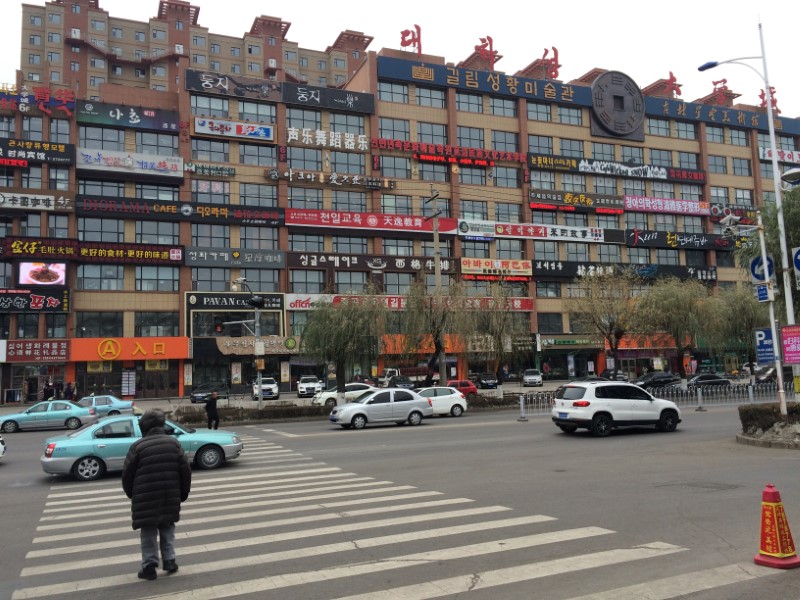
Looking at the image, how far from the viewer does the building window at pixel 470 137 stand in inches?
2525

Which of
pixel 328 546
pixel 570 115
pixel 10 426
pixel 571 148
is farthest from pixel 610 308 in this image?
pixel 328 546

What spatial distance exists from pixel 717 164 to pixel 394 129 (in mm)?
39618

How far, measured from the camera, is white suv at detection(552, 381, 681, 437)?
20.0m

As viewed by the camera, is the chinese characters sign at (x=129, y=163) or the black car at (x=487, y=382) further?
the black car at (x=487, y=382)

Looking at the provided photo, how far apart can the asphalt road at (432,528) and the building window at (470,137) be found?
51.5 meters

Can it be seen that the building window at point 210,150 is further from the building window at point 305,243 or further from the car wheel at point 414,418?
the car wheel at point 414,418

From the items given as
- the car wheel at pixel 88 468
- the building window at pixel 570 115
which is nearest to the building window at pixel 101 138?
the building window at pixel 570 115

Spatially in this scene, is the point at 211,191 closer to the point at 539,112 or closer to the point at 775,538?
the point at 539,112

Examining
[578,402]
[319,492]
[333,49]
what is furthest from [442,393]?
[333,49]

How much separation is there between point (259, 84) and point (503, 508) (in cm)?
5439

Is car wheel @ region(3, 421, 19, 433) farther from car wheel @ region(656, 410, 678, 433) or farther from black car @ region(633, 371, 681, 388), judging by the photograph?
black car @ region(633, 371, 681, 388)

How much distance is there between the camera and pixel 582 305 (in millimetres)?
42812

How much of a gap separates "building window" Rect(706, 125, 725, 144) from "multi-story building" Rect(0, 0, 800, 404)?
0.95 feet

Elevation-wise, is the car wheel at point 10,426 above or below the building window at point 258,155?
below
